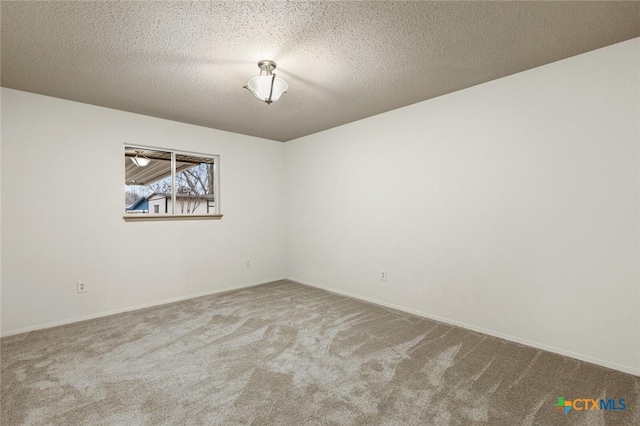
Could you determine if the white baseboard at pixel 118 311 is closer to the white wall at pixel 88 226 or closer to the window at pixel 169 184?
the white wall at pixel 88 226

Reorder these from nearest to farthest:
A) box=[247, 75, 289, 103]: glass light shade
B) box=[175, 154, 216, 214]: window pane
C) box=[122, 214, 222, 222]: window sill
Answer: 1. box=[247, 75, 289, 103]: glass light shade
2. box=[122, 214, 222, 222]: window sill
3. box=[175, 154, 216, 214]: window pane

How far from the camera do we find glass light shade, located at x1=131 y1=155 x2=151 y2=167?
3789mm

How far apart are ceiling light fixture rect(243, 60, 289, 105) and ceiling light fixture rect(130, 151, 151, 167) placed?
7.40 ft

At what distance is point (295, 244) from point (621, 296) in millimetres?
3911

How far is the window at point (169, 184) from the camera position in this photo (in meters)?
3.74

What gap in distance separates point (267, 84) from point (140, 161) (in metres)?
2.45

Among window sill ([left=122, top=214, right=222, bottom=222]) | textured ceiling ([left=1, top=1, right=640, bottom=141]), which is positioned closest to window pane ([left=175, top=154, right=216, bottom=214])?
window sill ([left=122, top=214, right=222, bottom=222])

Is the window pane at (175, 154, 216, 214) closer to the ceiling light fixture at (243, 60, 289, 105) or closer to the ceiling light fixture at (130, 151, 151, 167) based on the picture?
the ceiling light fixture at (130, 151, 151, 167)

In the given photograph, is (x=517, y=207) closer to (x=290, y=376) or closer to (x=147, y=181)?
(x=290, y=376)

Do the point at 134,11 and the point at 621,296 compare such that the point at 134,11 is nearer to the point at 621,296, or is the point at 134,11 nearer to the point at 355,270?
the point at 355,270

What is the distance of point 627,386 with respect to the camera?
6.51 ft

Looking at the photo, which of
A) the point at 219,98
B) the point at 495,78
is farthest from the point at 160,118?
the point at 495,78

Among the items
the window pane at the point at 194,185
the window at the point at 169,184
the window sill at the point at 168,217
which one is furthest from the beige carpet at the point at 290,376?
the window pane at the point at 194,185

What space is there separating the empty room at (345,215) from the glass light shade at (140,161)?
3 cm
